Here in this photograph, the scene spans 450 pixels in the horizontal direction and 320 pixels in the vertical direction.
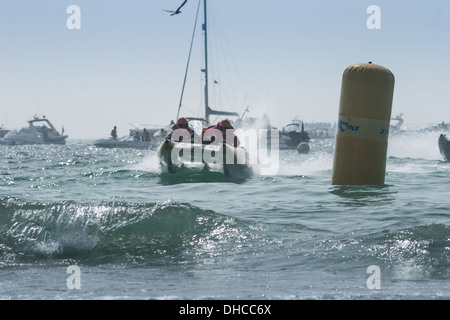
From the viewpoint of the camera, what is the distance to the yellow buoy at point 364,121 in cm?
975

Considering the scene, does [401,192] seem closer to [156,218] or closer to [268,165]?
[156,218]

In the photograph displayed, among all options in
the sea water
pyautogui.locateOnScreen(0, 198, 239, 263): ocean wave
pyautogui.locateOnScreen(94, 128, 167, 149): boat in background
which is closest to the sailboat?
the sea water

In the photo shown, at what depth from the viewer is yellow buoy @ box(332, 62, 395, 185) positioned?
384 inches

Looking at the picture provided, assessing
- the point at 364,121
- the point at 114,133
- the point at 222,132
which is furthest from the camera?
the point at 114,133

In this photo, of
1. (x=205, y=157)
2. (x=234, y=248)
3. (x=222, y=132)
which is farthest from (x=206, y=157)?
(x=234, y=248)

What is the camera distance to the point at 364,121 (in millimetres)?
9812

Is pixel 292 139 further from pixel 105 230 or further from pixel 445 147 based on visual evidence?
pixel 105 230

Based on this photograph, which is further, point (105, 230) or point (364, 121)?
point (364, 121)

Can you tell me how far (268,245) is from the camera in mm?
6207

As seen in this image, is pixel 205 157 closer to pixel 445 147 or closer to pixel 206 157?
pixel 206 157

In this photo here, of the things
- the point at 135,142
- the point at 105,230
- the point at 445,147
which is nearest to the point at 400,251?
the point at 105,230

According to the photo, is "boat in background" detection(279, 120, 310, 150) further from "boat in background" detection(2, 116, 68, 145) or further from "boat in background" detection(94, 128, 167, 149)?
"boat in background" detection(2, 116, 68, 145)

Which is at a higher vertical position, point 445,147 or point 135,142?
point 445,147

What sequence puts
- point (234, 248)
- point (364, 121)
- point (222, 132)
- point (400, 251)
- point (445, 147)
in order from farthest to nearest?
point (445, 147) < point (222, 132) < point (364, 121) < point (234, 248) < point (400, 251)
